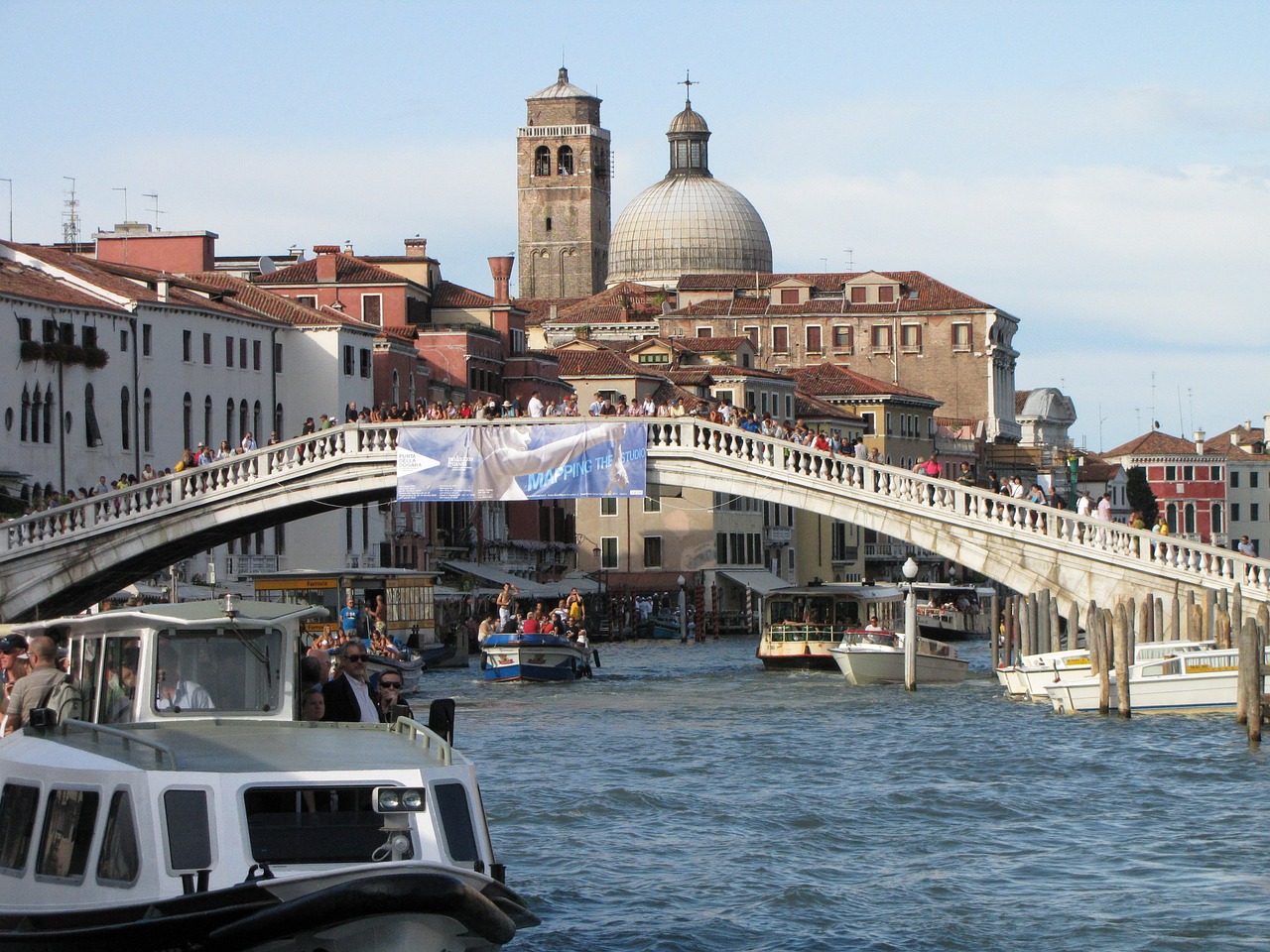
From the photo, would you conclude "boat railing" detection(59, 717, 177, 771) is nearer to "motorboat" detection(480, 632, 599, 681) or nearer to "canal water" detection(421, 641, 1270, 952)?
"canal water" detection(421, 641, 1270, 952)

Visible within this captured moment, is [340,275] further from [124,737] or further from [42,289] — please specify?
[124,737]

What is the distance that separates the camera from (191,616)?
992cm

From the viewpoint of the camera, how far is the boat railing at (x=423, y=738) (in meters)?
9.03

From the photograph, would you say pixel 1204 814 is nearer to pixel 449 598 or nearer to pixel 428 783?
pixel 428 783

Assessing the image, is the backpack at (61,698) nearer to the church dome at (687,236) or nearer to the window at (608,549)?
the window at (608,549)

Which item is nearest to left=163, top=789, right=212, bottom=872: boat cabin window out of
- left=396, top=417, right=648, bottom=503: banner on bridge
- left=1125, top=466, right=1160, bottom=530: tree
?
left=396, top=417, right=648, bottom=503: banner on bridge

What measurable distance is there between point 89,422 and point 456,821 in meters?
28.1

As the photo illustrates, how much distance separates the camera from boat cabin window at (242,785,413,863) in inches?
332

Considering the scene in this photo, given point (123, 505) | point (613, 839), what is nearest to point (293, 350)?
point (123, 505)

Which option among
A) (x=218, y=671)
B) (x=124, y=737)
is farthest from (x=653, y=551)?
(x=124, y=737)

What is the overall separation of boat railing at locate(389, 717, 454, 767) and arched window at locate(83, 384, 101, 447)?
26.9m

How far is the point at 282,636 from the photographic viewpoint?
10.1 m

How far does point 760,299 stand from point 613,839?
61625 mm

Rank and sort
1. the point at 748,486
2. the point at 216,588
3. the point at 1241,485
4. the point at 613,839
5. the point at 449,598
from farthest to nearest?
the point at 1241,485 < the point at 449,598 < the point at 216,588 < the point at 748,486 < the point at 613,839
